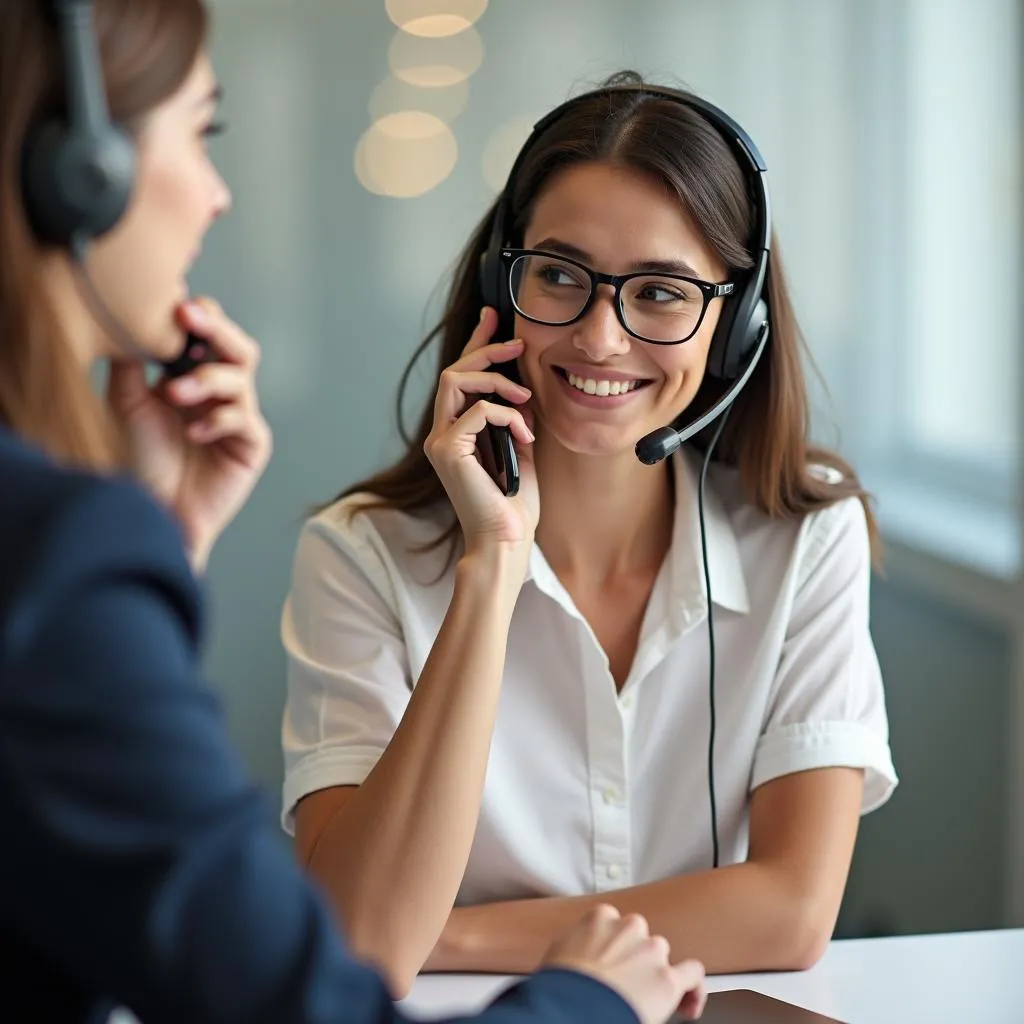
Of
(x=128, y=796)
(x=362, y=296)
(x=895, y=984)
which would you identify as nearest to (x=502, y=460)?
(x=895, y=984)

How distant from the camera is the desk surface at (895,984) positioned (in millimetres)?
1156

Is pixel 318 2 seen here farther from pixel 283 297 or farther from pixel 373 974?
pixel 373 974

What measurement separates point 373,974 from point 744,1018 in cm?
46

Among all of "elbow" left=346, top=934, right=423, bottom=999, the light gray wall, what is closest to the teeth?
"elbow" left=346, top=934, right=423, bottom=999

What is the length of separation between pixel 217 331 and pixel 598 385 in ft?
1.85

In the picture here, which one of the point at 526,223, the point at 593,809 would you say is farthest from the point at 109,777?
the point at 526,223

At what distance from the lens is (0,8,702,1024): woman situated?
2.14ft

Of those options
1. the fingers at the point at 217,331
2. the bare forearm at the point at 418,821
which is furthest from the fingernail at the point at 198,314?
the bare forearm at the point at 418,821

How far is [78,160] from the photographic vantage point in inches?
28.8

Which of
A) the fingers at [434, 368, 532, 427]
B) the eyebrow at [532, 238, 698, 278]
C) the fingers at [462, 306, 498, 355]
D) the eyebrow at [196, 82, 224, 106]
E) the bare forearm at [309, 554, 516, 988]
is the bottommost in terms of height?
the bare forearm at [309, 554, 516, 988]

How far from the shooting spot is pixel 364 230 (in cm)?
271

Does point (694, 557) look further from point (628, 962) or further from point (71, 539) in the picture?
point (71, 539)

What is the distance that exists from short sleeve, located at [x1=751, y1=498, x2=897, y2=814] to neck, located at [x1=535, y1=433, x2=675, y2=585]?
7.0 inches

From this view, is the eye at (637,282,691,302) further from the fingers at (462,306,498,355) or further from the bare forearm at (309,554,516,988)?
the bare forearm at (309,554,516,988)
